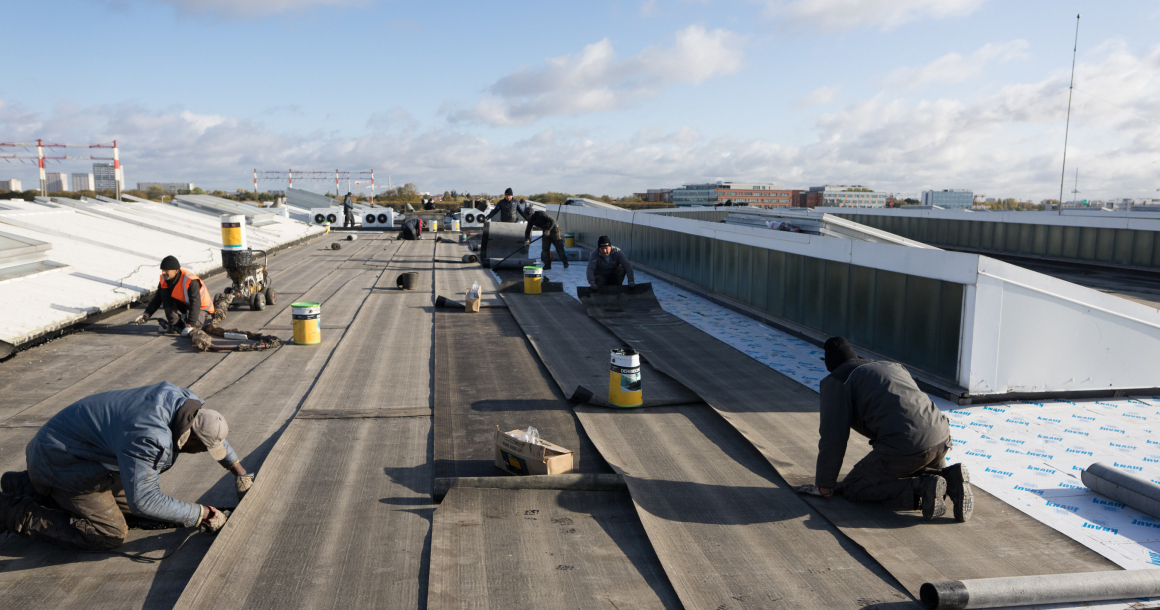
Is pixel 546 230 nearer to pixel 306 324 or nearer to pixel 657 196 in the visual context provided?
pixel 306 324

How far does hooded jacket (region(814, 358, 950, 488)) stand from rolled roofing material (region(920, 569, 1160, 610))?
1.00 meters

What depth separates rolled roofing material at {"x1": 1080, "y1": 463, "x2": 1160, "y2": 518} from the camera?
4379 mm

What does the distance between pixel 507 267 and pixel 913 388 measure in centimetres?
1410

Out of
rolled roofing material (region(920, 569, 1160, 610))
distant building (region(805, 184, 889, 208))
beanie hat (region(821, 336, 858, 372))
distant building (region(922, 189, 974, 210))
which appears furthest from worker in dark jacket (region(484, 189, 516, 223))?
distant building (region(805, 184, 889, 208))

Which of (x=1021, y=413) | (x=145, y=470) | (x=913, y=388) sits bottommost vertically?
(x=1021, y=413)

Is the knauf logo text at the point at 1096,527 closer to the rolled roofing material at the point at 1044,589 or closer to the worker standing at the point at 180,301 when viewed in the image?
the rolled roofing material at the point at 1044,589

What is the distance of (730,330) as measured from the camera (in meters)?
10.6

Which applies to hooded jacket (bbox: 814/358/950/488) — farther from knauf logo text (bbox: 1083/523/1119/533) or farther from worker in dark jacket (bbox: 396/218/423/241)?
worker in dark jacket (bbox: 396/218/423/241)

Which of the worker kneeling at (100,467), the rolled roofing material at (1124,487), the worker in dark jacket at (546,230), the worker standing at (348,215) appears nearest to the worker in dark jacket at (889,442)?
the rolled roofing material at (1124,487)

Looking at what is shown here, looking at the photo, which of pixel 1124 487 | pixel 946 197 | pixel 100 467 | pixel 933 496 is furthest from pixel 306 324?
pixel 946 197

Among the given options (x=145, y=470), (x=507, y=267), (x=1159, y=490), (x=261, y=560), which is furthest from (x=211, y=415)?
(x=507, y=267)

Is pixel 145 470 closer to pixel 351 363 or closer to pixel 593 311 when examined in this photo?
pixel 351 363

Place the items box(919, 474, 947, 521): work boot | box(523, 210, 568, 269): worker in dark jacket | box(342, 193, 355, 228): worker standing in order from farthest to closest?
box(342, 193, 355, 228): worker standing < box(523, 210, 568, 269): worker in dark jacket < box(919, 474, 947, 521): work boot

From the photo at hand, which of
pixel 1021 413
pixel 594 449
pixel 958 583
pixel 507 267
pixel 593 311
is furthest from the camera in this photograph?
pixel 507 267
